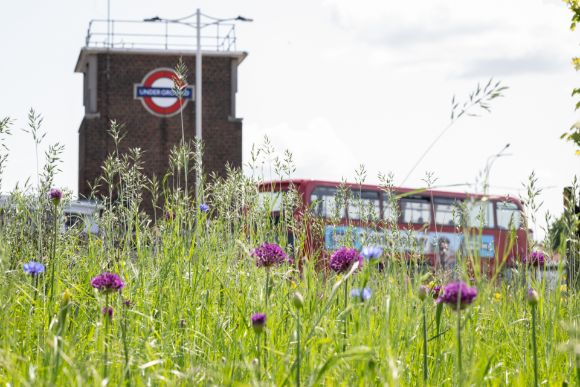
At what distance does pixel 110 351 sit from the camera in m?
3.21

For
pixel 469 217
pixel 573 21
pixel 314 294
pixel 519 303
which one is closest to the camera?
pixel 469 217

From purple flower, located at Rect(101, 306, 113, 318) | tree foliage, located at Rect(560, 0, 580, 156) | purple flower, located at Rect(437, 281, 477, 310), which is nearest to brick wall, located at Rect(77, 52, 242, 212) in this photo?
tree foliage, located at Rect(560, 0, 580, 156)

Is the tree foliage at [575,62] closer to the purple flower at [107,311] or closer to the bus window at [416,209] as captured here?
the purple flower at [107,311]

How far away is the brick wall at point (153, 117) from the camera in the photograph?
41219 mm

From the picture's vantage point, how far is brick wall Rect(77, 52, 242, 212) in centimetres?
4122

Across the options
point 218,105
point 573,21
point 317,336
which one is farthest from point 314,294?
point 218,105

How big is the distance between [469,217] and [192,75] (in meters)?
41.9

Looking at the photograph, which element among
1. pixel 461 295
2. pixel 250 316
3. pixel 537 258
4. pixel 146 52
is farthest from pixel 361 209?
pixel 146 52

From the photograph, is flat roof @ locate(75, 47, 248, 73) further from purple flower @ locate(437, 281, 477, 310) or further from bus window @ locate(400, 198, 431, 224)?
purple flower @ locate(437, 281, 477, 310)

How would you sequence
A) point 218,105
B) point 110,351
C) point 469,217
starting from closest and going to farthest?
point 469,217, point 110,351, point 218,105

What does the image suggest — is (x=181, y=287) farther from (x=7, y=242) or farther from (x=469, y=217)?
(x=469, y=217)

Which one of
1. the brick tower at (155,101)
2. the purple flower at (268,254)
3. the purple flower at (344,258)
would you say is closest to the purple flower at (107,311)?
the purple flower at (268,254)

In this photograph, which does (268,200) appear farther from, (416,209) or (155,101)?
(155,101)

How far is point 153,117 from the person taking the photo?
42000 millimetres
